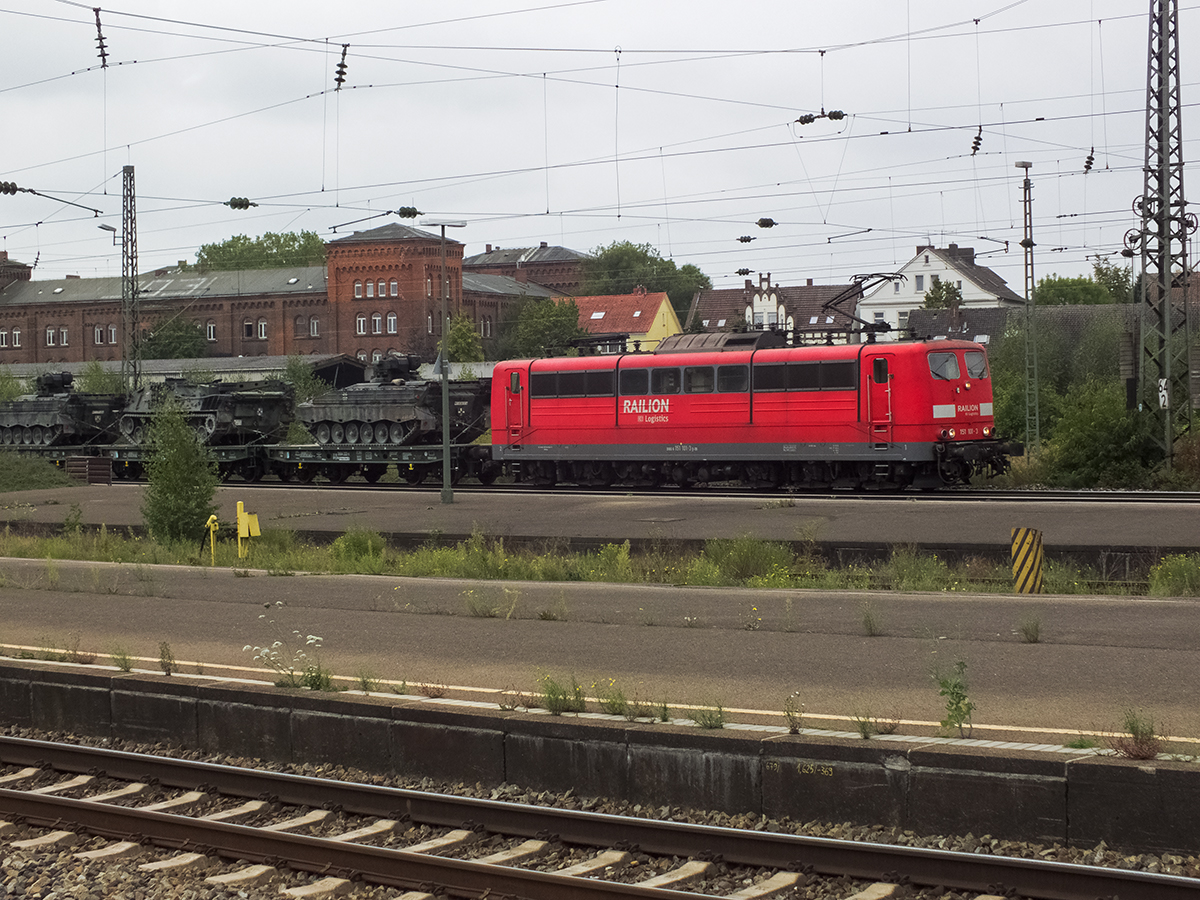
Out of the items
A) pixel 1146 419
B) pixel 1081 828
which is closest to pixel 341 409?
pixel 1146 419

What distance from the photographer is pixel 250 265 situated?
126m

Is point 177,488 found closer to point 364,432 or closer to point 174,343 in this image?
point 364,432

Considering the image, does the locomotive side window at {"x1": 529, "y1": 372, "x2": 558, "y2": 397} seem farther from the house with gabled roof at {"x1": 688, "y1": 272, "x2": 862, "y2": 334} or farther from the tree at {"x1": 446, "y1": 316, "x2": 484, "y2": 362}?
the house with gabled roof at {"x1": 688, "y1": 272, "x2": 862, "y2": 334}

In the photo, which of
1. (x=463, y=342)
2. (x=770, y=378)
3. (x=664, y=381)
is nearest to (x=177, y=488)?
(x=664, y=381)

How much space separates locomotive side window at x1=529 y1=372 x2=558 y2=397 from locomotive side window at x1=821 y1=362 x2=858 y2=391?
25.8 feet

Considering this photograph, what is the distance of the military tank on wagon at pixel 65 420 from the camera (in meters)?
49.3

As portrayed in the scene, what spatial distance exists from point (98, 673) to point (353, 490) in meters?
23.4

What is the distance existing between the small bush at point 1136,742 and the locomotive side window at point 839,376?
68.5 feet

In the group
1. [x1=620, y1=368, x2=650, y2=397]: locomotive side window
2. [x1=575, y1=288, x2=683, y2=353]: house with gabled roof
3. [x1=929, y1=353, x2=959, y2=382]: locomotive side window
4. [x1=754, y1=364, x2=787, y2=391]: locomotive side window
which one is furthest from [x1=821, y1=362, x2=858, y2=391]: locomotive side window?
[x1=575, y1=288, x2=683, y2=353]: house with gabled roof

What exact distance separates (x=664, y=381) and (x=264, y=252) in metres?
106

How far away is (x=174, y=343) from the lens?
3903 inches

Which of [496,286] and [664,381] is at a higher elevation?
[496,286]

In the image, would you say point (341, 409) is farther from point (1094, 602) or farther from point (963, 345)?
point (1094, 602)

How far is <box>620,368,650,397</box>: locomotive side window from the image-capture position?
3197 centimetres
